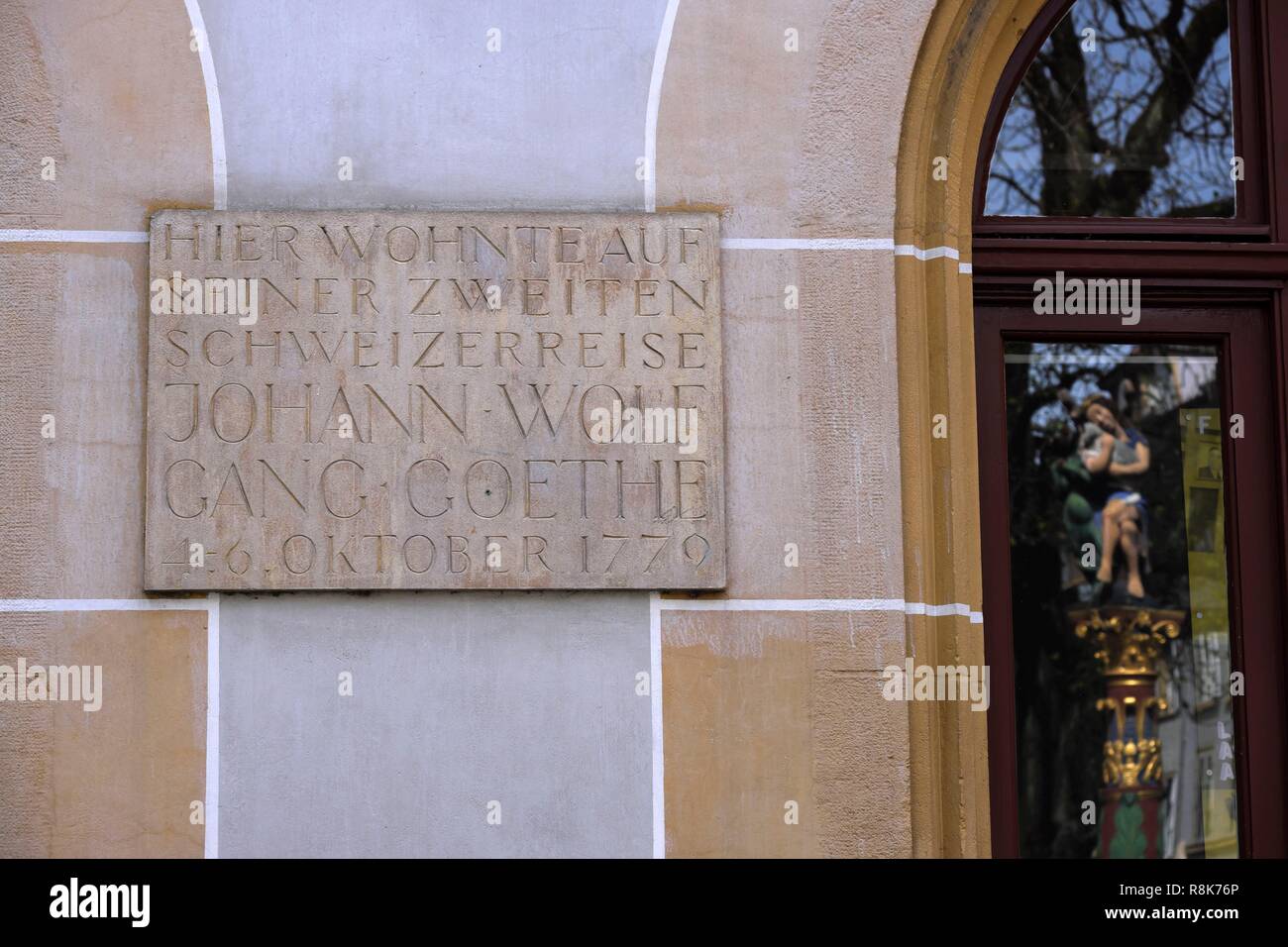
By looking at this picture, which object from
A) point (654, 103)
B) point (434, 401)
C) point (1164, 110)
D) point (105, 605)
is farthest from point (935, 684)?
point (105, 605)

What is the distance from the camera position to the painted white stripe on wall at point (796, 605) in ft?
18.5

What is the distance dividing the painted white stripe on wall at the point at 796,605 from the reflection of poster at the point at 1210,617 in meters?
1.08

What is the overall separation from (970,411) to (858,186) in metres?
0.81

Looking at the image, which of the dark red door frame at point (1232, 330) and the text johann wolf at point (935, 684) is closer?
the text johann wolf at point (935, 684)

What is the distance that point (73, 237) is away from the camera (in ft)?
18.6

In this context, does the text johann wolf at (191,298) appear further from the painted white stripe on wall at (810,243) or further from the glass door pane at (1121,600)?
the glass door pane at (1121,600)

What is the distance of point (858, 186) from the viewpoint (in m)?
5.82

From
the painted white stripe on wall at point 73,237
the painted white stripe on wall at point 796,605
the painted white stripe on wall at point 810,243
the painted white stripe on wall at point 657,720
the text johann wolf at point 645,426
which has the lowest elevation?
the painted white stripe on wall at point 657,720

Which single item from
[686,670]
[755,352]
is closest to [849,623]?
[686,670]

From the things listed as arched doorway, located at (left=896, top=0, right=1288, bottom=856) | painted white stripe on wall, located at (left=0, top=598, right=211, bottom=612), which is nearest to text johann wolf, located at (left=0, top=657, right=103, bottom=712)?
painted white stripe on wall, located at (left=0, top=598, right=211, bottom=612)

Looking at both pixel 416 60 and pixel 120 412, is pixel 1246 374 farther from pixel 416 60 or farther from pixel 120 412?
pixel 120 412
